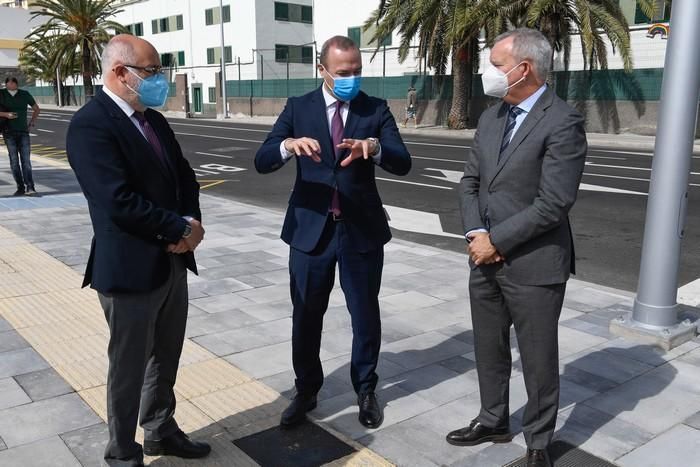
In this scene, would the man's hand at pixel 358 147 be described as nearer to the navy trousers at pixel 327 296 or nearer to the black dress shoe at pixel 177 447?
the navy trousers at pixel 327 296

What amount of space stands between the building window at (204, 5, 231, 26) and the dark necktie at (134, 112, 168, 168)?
47.2 meters

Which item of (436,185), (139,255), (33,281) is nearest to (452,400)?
(139,255)

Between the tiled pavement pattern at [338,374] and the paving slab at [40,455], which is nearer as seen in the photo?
the paving slab at [40,455]

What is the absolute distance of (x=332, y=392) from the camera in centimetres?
394

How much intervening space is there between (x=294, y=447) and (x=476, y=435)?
930 mm

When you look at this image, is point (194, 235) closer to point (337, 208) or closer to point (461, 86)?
point (337, 208)

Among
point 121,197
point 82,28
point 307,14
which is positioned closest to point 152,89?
point 121,197

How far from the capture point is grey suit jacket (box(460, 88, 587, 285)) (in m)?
2.85

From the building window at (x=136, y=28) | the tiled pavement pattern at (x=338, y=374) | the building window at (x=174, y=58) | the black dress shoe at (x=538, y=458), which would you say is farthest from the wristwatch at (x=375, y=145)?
the building window at (x=136, y=28)

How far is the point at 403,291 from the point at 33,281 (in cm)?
344

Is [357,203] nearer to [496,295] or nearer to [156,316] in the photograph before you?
[496,295]

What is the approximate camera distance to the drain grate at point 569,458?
319 cm

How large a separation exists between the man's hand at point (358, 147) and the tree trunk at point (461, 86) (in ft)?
73.8

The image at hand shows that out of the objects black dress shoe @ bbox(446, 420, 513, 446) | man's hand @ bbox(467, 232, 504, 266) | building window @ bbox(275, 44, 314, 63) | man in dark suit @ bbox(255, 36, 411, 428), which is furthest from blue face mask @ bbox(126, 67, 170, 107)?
building window @ bbox(275, 44, 314, 63)
